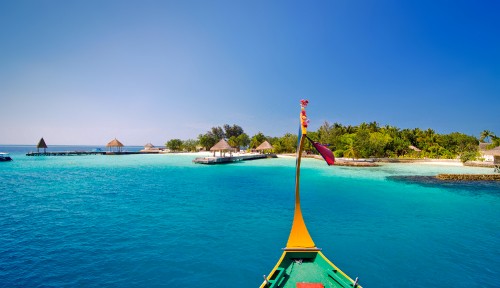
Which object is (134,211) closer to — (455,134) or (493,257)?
(493,257)

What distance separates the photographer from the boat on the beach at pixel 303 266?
6.14 metres

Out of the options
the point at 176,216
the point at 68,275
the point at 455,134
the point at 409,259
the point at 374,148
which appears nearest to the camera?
the point at 68,275

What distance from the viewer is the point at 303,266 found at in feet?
23.4

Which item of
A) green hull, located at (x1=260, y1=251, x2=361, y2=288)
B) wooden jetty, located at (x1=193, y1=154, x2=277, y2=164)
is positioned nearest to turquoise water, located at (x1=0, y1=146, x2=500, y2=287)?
green hull, located at (x1=260, y1=251, x2=361, y2=288)

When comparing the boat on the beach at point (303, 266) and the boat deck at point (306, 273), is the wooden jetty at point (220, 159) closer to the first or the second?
the boat on the beach at point (303, 266)

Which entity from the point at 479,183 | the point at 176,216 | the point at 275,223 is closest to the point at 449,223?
the point at 275,223

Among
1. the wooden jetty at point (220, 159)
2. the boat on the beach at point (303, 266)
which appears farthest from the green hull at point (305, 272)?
the wooden jetty at point (220, 159)

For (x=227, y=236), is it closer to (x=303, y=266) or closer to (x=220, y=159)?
(x=303, y=266)

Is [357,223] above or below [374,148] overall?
below

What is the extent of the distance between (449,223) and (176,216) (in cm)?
1584

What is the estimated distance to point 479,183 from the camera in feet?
96.0

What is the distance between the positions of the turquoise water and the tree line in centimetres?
2727

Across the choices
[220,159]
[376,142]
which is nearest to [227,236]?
[220,159]

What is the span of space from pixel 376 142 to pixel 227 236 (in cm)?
4959
